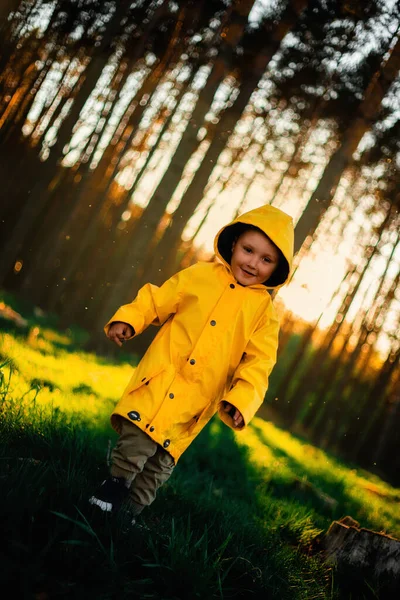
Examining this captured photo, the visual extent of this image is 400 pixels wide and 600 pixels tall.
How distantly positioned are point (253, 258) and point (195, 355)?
0.66m

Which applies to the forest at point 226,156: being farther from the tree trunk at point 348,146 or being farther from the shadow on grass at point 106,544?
the shadow on grass at point 106,544

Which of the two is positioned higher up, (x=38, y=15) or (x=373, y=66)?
(x=38, y=15)

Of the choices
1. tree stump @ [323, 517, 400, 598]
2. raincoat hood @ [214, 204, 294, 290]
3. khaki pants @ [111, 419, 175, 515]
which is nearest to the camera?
khaki pants @ [111, 419, 175, 515]

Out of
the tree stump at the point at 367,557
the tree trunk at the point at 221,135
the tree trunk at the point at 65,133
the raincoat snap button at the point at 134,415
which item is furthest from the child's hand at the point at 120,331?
the tree trunk at the point at 65,133

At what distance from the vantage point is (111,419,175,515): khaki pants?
2.24 metres

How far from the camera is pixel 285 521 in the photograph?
11.5 ft

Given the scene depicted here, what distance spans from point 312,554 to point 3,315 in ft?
16.5

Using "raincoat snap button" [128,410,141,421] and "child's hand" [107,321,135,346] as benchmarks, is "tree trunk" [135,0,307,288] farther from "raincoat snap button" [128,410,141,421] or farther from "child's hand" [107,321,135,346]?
"raincoat snap button" [128,410,141,421]

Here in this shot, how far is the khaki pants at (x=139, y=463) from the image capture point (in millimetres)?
2244

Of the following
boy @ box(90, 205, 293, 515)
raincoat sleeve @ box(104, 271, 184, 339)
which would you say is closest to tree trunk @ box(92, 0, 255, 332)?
boy @ box(90, 205, 293, 515)

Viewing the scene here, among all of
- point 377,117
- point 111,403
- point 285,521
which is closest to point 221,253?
point 285,521

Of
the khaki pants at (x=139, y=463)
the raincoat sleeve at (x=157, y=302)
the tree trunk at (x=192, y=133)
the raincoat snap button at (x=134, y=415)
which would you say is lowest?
the khaki pants at (x=139, y=463)

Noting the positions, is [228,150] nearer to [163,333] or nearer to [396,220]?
[396,220]

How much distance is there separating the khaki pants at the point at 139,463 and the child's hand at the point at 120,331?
0.45m
